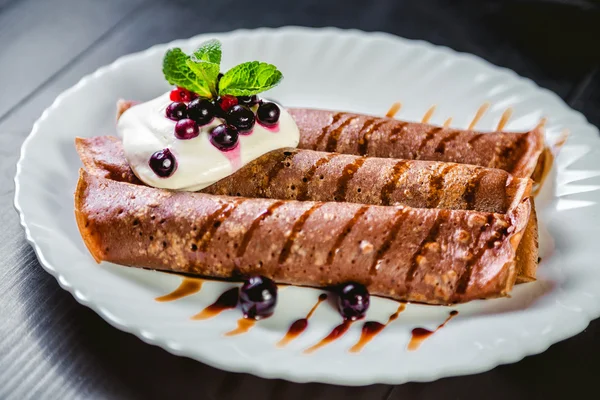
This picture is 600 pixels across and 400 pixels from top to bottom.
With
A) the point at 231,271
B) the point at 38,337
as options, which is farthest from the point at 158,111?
the point at 38,337

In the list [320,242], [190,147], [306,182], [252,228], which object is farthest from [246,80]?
[320,242]

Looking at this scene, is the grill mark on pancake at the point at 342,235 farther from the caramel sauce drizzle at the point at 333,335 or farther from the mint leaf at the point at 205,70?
the mint leaf at the point at 205,70

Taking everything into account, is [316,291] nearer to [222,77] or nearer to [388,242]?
[388,242]

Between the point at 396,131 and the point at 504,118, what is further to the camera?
the point at 504,118

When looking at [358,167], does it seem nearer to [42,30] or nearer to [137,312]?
[137,312]

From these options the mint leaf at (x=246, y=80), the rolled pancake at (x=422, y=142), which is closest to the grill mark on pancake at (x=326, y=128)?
the rolled pancake at (x=422, y=142)

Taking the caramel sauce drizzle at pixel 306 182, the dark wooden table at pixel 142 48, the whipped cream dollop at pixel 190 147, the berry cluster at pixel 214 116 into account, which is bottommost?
the dark wooden table at pixel 142 48

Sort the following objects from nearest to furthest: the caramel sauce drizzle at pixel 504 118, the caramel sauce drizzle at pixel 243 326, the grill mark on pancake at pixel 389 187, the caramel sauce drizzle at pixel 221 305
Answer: the caramel sauce drizzle at pixel 243 326 → the caramel sauce drizzle at pixel 221 305 → the grill mark on pancake at pixel 389 187 → the caramel sauce drizzle at pixel 504 118

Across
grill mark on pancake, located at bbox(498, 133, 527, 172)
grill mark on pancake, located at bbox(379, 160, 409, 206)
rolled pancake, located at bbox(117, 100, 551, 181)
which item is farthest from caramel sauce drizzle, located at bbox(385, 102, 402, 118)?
grill mark on pancake, located at bbox(379, 160, 409, 206)
